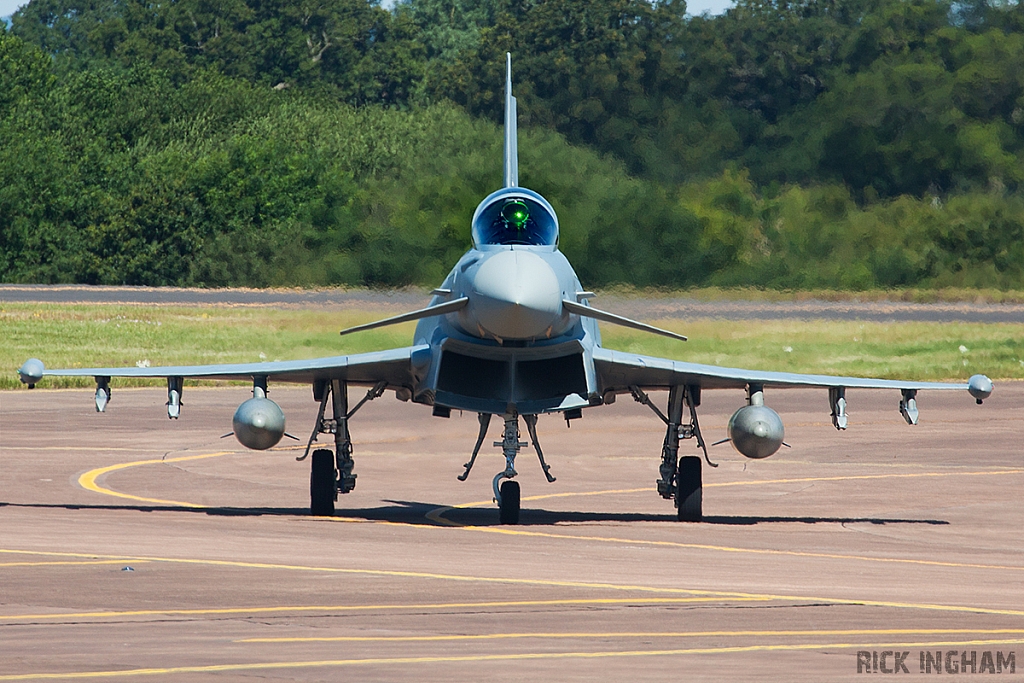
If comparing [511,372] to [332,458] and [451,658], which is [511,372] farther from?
[451,658]

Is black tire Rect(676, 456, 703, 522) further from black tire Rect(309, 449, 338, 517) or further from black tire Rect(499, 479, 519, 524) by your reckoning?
black tire Rect(309, 449, 338, 517)

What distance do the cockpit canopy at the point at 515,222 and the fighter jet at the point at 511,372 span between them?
11 millimetres

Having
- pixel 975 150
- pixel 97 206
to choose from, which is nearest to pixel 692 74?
pixel 975 150

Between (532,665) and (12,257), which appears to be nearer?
(532,665)

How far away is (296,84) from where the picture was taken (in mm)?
78812

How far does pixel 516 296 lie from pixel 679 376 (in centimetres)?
331

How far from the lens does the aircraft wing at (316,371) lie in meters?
16.9

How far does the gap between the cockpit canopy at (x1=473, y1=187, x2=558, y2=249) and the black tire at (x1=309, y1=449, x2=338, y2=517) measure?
3.26 metres

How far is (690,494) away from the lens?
681 inches

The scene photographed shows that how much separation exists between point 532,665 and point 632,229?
1084 inches

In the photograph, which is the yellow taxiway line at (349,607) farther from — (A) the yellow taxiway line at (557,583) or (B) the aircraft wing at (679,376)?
(B) the aircraft wing at (679,376)

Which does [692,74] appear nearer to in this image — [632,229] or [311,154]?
[632,229]

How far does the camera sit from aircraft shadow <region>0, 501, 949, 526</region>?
56.6ft

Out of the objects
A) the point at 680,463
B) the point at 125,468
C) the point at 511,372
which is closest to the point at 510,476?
the point at 511,372
